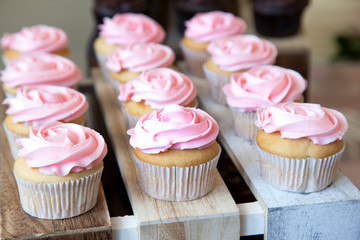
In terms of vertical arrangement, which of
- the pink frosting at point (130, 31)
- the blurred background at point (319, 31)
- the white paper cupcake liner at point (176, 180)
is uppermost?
the pink frosting at point (130, 31)

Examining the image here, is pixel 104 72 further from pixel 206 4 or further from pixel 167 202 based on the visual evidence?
pixel 167 202

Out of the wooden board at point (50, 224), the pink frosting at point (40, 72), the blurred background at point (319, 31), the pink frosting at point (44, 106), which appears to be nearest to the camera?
the wooden board at point (50, 224)

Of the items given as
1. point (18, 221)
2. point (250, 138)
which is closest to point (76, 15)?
point (250, 138)

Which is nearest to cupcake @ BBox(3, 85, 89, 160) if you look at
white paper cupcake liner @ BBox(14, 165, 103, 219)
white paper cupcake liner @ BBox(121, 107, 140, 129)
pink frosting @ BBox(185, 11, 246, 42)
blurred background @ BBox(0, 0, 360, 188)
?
white paper cupcake liner @ BBox(121, 107, 140, 129)

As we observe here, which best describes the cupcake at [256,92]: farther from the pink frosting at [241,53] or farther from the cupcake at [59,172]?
the cupcake at [59,172]

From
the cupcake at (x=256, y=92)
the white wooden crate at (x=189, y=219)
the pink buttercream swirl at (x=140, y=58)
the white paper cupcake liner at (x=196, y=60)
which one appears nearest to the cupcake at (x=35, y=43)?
the pink buttercream swirl at (x=140, y=58)

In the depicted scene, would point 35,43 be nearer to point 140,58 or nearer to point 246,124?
point 140,58
